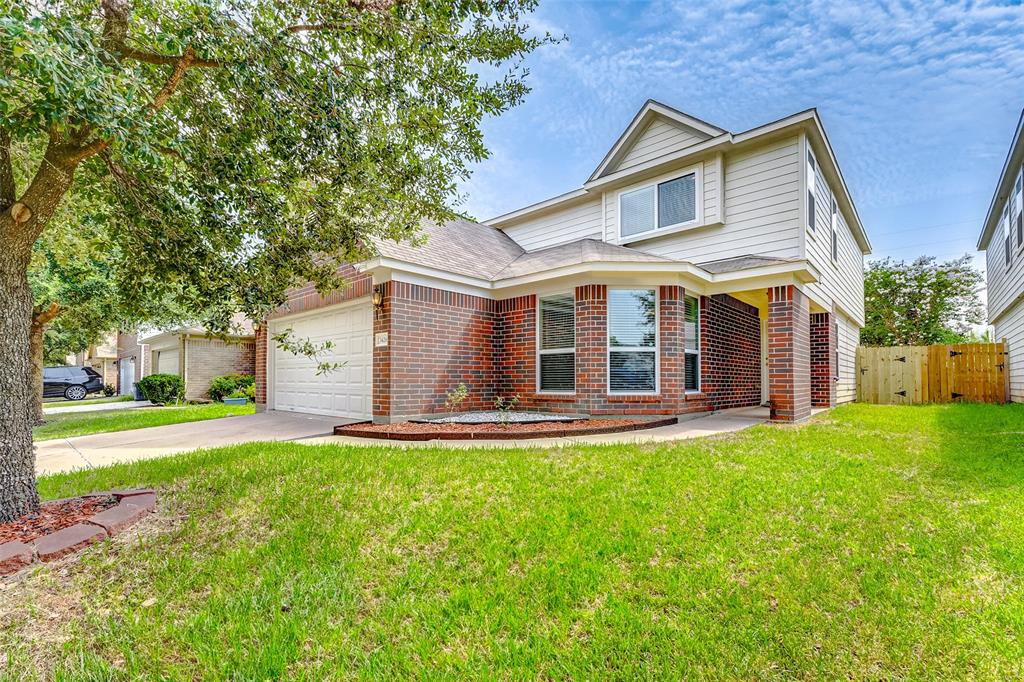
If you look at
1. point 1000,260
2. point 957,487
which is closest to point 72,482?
point 957,487

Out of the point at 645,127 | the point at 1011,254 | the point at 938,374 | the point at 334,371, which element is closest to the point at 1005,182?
the point at 1011,254

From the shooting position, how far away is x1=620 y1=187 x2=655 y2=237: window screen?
429 inches

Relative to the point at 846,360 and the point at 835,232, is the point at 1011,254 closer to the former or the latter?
the point at 846,360

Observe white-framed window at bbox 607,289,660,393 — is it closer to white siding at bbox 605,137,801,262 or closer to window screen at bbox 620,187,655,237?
white siding at bbox 605,137,801,262

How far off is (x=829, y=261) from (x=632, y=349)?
654cm

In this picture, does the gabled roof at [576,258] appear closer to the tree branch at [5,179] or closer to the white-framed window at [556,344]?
A: the white-framed window at [556,344]

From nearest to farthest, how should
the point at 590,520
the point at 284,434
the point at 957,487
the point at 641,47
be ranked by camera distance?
the point at 590,520, the point at 957,487, the point at 284,434, the point at 641,47

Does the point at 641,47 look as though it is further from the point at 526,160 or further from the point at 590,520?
the point at 590,520

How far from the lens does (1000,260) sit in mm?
13992

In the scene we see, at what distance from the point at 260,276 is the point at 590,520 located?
3.97m

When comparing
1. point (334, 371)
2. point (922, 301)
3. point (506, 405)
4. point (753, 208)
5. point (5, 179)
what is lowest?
point (506, 405)

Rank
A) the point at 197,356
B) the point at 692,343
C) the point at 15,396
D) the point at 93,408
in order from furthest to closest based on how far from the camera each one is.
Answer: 1. the point at 197,356
2. the point at 93,408
3. the point at 692,343
4. the point at 15,396

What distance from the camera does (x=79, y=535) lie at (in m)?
3.07

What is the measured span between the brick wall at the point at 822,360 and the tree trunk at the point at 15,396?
13.0 m
